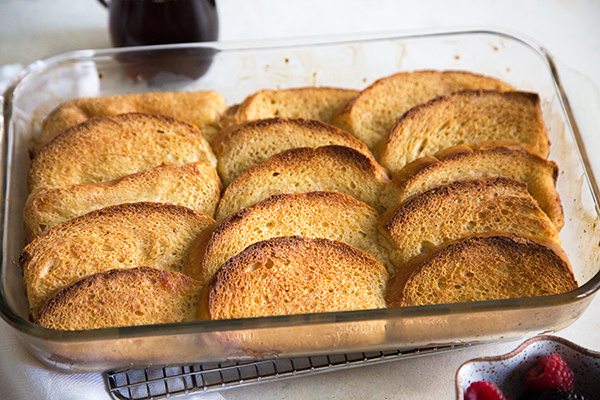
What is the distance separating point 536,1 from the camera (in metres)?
3.65

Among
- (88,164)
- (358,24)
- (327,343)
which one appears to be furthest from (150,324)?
(358,24)

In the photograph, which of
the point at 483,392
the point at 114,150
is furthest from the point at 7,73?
the point at 483,392

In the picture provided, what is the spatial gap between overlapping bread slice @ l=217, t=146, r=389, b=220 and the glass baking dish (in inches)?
19.1

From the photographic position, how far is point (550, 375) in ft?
6.57

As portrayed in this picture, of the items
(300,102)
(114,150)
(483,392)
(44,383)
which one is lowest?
(44,383)

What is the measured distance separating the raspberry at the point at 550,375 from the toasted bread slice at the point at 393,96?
95cm

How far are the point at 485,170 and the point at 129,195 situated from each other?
3.54 feet

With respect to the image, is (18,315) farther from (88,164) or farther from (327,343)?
(327,343)

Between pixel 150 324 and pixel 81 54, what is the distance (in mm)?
1212

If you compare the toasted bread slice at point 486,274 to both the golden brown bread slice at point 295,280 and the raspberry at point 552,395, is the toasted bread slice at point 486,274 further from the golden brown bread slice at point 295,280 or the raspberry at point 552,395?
the raspberry at point 552,395

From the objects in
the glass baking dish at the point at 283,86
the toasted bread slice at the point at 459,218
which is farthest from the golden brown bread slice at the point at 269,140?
the glass baking dish at the point at 283,86

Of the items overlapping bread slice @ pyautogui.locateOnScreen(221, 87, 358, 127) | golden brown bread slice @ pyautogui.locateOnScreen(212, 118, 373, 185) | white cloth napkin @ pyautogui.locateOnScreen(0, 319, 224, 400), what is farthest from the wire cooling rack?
overlapping bread slice @ pyautogui.locateOnScreen(221, 87, 358, 127)

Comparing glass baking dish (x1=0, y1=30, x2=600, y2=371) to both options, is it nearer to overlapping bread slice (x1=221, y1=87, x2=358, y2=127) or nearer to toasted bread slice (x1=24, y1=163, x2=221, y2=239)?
toasted bread slice (x1=24, y1=163, x2=221, y2=239)

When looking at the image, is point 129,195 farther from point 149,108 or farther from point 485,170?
point 485,170
